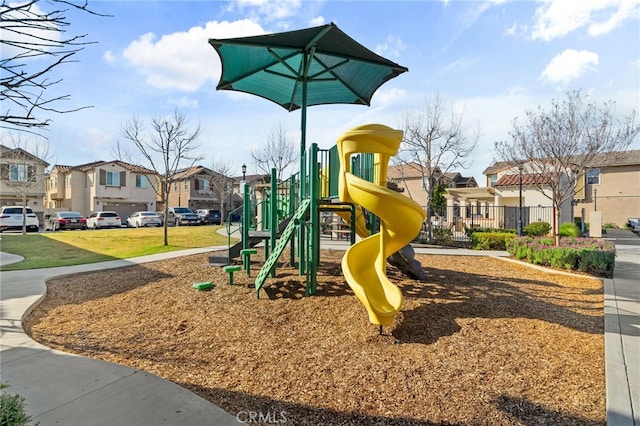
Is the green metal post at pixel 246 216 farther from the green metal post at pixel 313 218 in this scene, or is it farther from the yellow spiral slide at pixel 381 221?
the yellow spiral slide at pixel 381 221

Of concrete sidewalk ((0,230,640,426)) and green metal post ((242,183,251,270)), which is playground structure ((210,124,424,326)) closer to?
green metal post ((242,183,251,270))

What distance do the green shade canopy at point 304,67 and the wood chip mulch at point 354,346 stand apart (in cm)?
463

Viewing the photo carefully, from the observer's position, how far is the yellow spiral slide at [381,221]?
5223 mm

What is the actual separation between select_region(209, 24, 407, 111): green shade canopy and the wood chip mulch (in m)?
4.63

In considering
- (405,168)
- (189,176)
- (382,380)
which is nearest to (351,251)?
(382,380)

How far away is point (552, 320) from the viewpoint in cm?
582

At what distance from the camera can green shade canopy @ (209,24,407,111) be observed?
20.9ft

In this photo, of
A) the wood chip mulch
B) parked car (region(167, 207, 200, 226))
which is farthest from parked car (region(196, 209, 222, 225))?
the wood chip mulch

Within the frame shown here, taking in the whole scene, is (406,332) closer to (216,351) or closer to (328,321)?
(328,321)

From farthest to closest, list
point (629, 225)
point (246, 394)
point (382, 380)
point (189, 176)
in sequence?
point (189, 176) < point (629, 225) < point (382, 380) < point (246, 394)

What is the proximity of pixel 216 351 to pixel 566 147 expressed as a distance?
541 inches

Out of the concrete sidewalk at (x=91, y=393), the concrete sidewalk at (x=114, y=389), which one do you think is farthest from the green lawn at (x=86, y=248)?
the concrete sidewalk at (x=91, y=393)

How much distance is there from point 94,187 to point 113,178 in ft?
7.14

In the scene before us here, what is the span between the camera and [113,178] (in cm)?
4022
